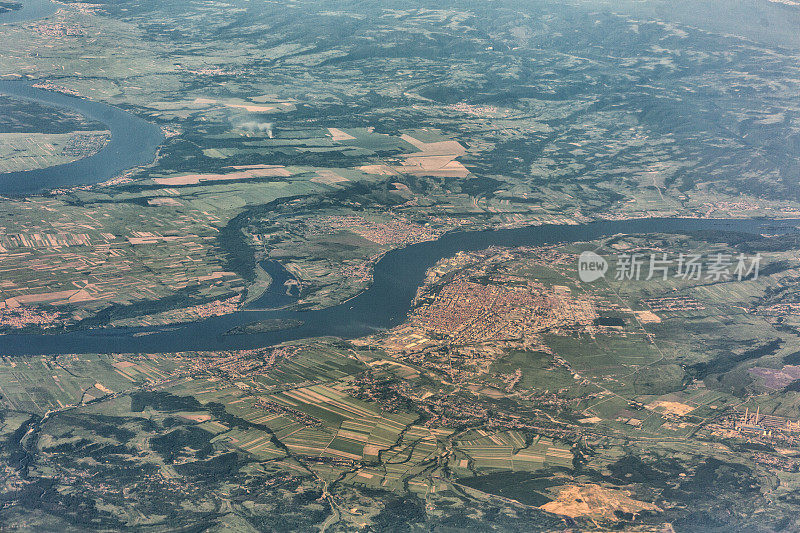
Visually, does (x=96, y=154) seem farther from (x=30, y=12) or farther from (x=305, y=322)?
(x=30, y=12)

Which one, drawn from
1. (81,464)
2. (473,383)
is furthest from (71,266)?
(473,383)

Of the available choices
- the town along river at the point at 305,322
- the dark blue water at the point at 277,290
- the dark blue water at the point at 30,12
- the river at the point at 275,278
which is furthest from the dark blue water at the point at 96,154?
the dark blue water at the point at 30,12

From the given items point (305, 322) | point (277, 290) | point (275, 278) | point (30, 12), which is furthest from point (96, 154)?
point (30, 12)

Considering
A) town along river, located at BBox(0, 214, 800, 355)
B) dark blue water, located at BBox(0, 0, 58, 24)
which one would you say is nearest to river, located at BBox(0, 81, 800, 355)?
town along river, located at BBox(0, 214, 800, 355)

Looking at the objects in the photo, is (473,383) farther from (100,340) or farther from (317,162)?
(317,162)

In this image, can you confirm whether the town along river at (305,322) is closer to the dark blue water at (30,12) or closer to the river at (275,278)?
the river at (275,278)

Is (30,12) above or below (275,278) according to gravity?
above
